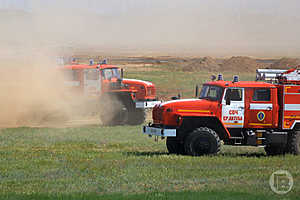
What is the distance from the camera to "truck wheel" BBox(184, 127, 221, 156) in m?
16.1

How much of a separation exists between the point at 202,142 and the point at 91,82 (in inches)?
527

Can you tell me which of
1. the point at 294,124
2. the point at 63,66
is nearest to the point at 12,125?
the point at 63,66

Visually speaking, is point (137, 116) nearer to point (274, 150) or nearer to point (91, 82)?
point (91, 82)

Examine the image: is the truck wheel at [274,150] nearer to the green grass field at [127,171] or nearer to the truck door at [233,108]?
the green grass field at [127,171]

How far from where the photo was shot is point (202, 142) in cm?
1620

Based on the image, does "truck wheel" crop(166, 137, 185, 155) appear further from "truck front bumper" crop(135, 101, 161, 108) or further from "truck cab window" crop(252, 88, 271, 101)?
"truck front bumper" crop(135, 101, 161, 108)

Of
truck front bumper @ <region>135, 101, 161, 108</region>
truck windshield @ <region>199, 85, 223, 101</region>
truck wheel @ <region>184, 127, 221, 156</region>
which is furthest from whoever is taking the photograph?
truck front bumper @ <region>135, 101, 161, 108</region>

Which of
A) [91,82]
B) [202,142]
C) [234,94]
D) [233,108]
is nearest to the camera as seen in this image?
[202,142]

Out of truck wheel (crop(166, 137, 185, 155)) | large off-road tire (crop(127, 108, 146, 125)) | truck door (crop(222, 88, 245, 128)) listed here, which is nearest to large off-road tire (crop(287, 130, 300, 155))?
truck door (crop(222, 88, 245, 128))

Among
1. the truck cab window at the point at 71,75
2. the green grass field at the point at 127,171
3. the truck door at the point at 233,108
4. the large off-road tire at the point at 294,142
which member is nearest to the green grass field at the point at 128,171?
the green grass field at the point at 127,171

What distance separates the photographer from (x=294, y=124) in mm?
16594

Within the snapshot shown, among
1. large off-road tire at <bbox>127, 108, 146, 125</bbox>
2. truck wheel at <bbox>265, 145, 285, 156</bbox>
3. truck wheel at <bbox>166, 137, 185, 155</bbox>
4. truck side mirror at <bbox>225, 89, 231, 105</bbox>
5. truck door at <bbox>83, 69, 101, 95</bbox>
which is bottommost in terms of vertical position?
large off-road tire at <bbox>127, 108, 146, 125</bbox>

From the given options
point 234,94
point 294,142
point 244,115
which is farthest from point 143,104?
point 294,142

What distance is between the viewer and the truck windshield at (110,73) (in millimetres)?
29172
